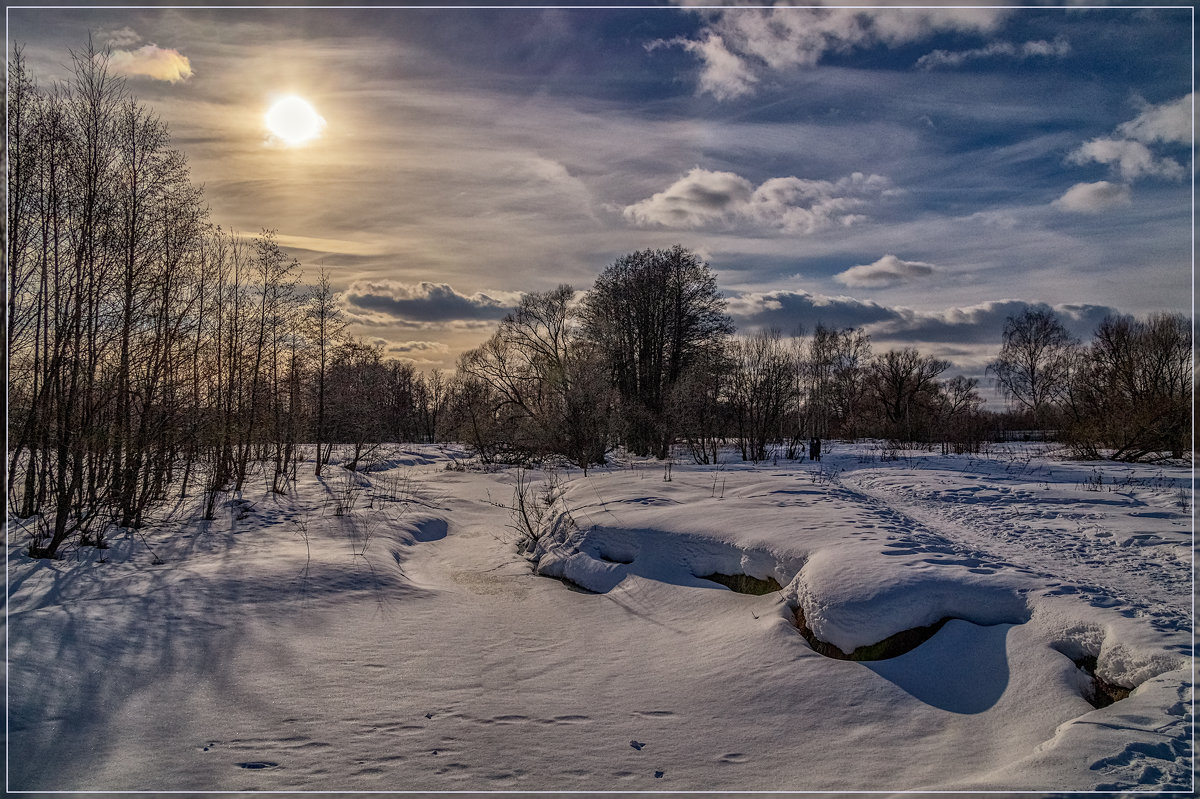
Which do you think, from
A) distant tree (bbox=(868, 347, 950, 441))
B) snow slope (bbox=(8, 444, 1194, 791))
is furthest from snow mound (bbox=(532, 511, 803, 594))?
distant tree (bbox=(868, 347, 950, 441))

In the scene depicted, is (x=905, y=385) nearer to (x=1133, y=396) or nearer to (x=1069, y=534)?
(x=1133, y=396)

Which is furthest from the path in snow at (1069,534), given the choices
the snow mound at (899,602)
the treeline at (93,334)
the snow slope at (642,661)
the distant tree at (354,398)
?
the distant tree at (354,398)

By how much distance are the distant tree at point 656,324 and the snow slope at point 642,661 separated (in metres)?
20.3

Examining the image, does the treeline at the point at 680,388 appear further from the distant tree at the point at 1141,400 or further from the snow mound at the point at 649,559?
the snow mound at the point at 649,559

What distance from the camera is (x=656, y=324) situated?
30.4m

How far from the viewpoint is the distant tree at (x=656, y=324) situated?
29859mm

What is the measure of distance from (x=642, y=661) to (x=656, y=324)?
2532cm

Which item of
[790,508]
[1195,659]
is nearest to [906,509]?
[790,508]

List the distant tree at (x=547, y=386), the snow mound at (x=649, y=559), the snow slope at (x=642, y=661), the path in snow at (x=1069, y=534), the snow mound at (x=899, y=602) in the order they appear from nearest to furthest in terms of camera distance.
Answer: the snow slope at (x=642, y=661) < the snow mound at (x=899, y=602) < the path in snow at (x=1069, y=534) < the snow mound at (x=649, y=559) < the distant tree at (x=547, y=386)

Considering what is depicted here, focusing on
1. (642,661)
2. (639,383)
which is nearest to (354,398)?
(639,383)

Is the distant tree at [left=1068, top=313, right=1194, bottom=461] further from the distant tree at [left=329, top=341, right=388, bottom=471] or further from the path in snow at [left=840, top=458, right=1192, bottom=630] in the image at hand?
the distant tree at [left=329, top=341, right=388, bottom=471]

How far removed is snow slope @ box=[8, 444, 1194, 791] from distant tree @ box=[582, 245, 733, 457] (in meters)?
20.3

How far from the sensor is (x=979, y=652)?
4.91 m

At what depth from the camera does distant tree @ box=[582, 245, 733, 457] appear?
1176 inches
